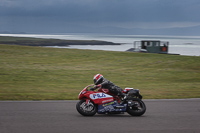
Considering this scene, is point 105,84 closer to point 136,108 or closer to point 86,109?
point 86,109

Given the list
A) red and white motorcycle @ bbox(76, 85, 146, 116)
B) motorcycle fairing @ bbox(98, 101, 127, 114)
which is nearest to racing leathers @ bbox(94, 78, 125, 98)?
red and white motorcycle @ bbox(76, 85, 146, 116)

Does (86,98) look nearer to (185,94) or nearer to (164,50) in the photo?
(185,94)

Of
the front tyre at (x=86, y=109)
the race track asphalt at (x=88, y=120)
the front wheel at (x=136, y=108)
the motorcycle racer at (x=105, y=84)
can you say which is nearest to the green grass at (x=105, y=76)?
the race track asphalt at (x=88, y=120)

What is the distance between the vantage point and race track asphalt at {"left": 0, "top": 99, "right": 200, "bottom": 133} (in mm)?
7047

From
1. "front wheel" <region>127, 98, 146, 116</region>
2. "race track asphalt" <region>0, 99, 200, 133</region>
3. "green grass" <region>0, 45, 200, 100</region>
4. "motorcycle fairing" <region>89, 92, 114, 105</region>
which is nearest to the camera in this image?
"race track asphalt" <region>0, 99, 200, 133</region>

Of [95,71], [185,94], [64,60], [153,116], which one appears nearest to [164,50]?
[64,60]

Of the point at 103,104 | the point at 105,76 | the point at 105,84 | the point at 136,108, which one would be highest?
the point at 105,84

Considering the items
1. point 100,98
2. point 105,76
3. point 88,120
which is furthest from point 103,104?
point 105,76

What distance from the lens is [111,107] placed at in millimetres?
8586

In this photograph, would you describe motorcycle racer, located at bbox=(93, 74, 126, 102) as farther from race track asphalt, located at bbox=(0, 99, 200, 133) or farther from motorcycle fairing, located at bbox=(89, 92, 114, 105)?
race track asphalt, located at bbox=(0, 99, 200, 133)

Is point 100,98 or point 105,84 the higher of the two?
point 105,84

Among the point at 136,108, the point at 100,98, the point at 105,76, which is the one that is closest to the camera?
the point at 100,98

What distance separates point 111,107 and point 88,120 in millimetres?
865

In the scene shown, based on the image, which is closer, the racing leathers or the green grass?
the racing leathers
